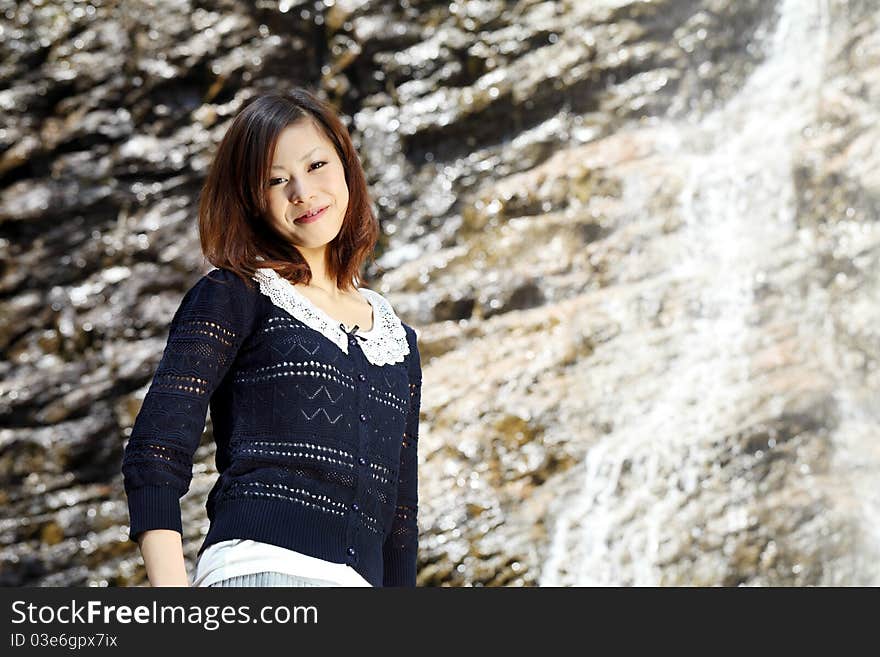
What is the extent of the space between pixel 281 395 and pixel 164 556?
303 millimetres

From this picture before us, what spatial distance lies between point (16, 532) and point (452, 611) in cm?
466

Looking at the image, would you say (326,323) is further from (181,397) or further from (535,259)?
(535,259)

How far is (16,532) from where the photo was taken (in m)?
5.55

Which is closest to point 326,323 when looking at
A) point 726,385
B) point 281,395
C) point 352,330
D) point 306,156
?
point 352,330

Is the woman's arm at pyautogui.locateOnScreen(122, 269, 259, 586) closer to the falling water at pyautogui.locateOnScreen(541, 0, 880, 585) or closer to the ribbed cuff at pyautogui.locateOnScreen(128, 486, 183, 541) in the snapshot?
the ribbed cuff at pyautogui.locateOnScreen(128, 486, 183, 541)

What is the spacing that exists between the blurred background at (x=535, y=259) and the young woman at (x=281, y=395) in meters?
3.55

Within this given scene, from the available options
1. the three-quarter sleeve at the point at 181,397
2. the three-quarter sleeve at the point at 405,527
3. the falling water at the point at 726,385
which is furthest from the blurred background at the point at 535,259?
the three-quarter sleeve at the point at 181,397

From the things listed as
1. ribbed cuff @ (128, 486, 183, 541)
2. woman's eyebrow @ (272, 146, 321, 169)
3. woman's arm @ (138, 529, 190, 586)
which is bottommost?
woman's arm @ (138, 529, 190, 586)

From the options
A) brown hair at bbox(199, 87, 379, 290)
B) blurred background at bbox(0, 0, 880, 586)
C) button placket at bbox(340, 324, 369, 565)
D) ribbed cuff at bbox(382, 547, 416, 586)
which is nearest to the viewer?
button placket at bbox(340, 324, 369, 565)

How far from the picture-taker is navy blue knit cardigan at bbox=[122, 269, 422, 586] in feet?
5.08

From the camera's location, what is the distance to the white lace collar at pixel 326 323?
173cm

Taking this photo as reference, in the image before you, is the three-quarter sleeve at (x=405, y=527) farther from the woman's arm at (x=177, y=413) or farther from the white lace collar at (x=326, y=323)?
the woman's arm at (x=177, y=413)

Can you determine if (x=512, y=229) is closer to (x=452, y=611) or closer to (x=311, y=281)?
(x=311, y=281)

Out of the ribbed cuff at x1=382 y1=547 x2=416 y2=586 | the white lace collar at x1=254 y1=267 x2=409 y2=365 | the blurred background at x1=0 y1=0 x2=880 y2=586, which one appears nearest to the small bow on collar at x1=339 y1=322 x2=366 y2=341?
the white lace collar at x1=254 y1=267 x2=409 y2=365
